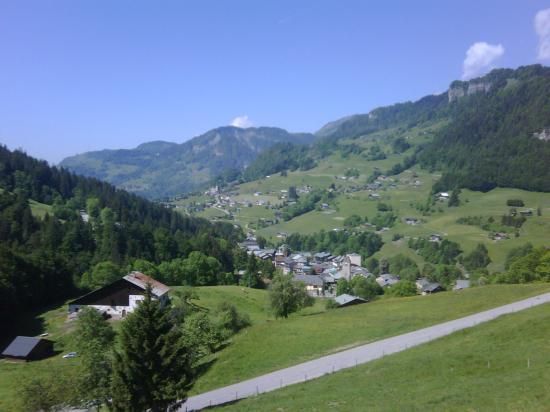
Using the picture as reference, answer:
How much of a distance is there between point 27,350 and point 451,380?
151 ft

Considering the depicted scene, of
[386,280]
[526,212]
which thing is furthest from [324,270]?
[526,212]

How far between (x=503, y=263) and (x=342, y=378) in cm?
13286

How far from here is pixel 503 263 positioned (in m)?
144

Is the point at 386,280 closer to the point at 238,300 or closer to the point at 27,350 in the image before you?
the point at 238,300

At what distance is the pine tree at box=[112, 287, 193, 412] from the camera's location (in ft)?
81.0

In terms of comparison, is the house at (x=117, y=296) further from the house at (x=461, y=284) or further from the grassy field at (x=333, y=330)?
the house at (x=461, y=284)

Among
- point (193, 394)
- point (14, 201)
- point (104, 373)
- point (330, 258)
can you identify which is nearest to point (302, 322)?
point (193, 394)

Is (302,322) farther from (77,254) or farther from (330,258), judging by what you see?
(330,258)

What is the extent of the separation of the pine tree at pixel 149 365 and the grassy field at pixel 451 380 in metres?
4.07

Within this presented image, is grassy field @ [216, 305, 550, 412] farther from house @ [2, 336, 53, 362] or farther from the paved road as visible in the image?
house @ [2, 336, 53, 362]

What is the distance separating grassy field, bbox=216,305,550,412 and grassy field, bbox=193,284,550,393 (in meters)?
8.32

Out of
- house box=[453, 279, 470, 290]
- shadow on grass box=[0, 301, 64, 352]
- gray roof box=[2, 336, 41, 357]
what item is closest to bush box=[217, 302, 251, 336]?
gray roof box=[2, 336, 41, 357]

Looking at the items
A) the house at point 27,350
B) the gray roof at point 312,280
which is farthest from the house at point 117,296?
the gray roof at point 312,280

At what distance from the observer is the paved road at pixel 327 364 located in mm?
31784
